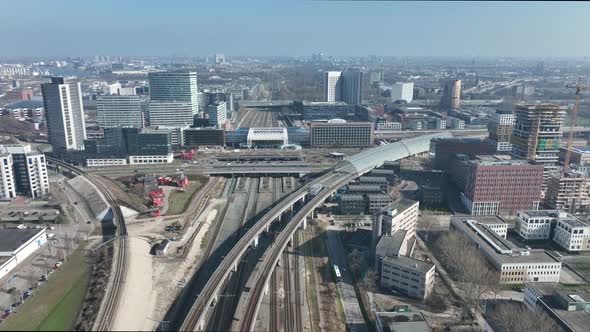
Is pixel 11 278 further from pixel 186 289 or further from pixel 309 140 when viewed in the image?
pixel 309 140

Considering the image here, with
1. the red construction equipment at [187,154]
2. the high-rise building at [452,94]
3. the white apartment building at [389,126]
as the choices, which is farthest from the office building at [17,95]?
the high-rise building at [452,94]

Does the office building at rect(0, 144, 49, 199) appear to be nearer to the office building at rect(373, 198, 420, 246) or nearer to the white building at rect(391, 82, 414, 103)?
the office building at rect(373, 198, 420, 246)

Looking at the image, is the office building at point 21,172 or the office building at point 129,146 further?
the office building at point 129,146

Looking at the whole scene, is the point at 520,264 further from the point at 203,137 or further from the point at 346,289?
the point at 203,137

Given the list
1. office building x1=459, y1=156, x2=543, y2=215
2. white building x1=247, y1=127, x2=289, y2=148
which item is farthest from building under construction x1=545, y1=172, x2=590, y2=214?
white building x1=247, y1=127, x2=289, y2=148

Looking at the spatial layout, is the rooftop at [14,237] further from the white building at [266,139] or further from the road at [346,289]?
the white building at [266,139]

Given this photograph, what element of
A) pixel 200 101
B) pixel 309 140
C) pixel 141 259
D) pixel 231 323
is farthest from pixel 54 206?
pixel 200 101
